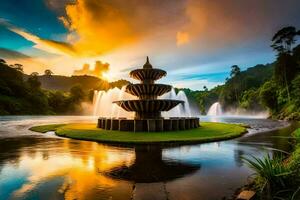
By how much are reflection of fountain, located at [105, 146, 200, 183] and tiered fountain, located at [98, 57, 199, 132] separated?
9412 millimetres

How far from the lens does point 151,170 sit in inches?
365

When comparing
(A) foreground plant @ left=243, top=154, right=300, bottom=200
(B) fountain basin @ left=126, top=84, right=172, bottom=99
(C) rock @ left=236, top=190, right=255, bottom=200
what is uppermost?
(B) fountain basin @ left=126, top=84, right=172, bottom=99

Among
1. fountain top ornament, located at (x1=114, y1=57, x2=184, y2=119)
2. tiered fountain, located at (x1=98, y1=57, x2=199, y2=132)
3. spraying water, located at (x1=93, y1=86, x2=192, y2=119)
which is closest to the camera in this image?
tiered fountain, located at (x1=98, y1=57, x2=199, y2=132)

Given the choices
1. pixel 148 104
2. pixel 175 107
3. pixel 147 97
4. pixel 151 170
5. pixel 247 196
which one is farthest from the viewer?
pixel 175 107

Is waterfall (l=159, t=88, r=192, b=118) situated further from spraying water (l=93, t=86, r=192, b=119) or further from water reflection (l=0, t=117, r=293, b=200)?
water reflection (l=0, t=117, r=293, b=200)

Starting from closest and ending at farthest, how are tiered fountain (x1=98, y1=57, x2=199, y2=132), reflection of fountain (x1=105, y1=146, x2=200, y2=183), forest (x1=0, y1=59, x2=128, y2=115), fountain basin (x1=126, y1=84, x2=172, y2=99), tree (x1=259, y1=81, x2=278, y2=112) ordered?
1. reflection of fountain (x1=105, y1=146, x2=200, y2=183)
2. tiered fountain (x1=98, y1=57, x2=199, y2=132)
3. fountain basin (x1=126, y1=84, x2=172, y2=99)
4. tree (x1=259, y1=81, x2=278, y2=112)
5. forest (x1=0, y1=59, x2=128, y2=115)

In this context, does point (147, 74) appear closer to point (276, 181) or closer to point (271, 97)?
point (276, 181)

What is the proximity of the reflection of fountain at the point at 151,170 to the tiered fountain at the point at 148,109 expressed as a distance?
9.41 metres

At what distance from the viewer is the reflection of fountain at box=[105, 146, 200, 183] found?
8.29 m

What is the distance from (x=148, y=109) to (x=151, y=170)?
14.0m

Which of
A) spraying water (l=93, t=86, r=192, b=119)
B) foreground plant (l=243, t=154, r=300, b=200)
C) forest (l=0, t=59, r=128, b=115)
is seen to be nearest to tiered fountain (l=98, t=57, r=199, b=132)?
spraying water (l=93, t=86, r=192, b=119)

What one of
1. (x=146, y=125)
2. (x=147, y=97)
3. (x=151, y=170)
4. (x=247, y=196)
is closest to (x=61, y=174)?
(x=151, y=170)

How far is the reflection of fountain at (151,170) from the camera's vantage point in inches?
326

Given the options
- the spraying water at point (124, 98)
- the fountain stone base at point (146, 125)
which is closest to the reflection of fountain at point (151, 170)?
the fountain stone base at point (146, 125)
